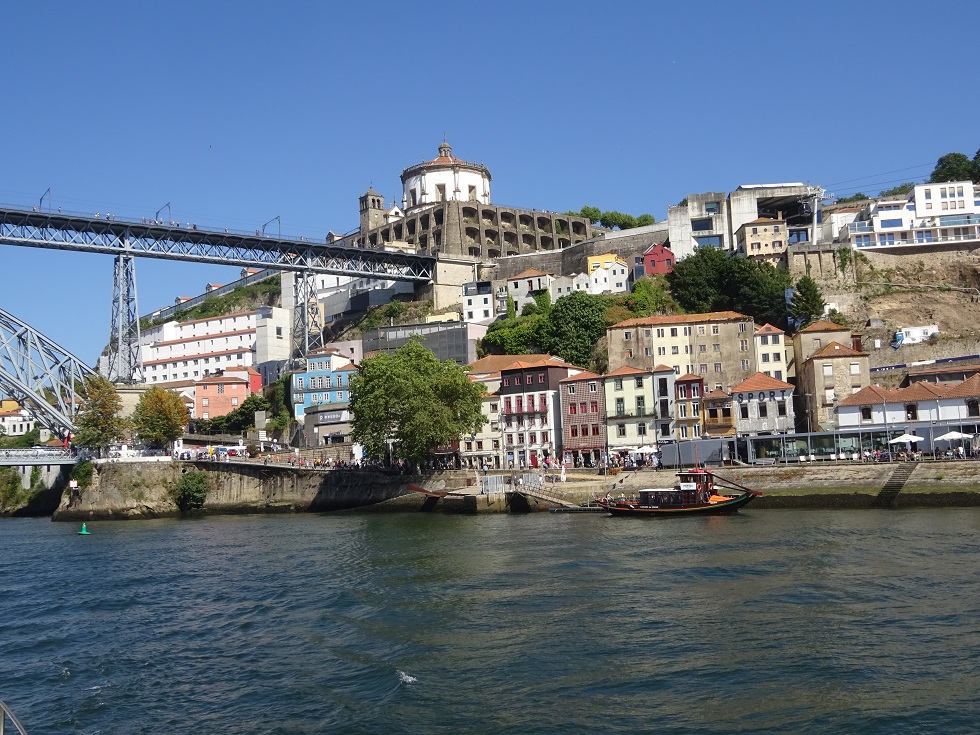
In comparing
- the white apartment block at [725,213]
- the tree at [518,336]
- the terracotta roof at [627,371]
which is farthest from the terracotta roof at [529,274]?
the terracotta roof at [627,371]

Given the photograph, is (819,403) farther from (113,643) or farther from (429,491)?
(113,643)

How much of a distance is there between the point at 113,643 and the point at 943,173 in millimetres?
104189

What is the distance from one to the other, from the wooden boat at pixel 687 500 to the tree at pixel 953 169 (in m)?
69.5

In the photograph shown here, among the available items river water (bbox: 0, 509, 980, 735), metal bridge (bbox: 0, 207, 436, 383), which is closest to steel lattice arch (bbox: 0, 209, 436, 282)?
metal bridge (bbox: 0, 207, 436, 383)

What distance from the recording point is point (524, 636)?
22516 millimetres

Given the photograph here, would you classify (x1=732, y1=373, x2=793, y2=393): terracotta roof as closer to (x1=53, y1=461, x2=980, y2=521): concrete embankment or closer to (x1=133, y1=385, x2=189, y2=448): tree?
(x1=53, y1=461, x2=980, y2=521): concrete embankment

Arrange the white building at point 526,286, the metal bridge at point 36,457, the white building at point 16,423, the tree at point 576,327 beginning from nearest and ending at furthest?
the metal bridge at point 36,457, the tree at point 576,327, the white building at point 526,286, the white building at point 16,423

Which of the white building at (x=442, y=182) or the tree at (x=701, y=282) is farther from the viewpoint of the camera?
the white building at (x=442, y=182)

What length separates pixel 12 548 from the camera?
47.6 m

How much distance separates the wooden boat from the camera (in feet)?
151

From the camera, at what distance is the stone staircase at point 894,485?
148 feet

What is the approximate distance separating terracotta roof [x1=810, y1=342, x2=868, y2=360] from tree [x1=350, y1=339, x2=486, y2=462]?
66.4ft

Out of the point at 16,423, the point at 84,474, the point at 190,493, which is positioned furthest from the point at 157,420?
the point at 16,423

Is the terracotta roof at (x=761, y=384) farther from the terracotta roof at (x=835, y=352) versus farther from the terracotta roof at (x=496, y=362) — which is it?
the terracotta roof at (x=496, y=362)
